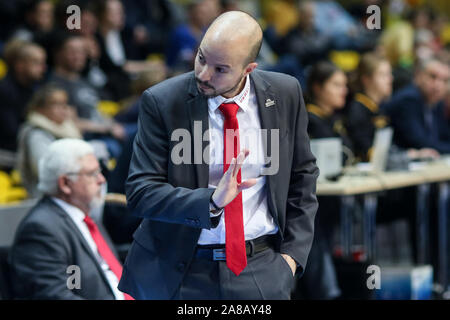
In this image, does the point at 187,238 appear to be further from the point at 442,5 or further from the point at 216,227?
the point at 442,5

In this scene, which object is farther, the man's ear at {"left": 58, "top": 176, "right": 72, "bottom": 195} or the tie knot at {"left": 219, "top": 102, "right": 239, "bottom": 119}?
the man's ear at {"left": 58, "top": 176, "right": 72, "bottom": 195}

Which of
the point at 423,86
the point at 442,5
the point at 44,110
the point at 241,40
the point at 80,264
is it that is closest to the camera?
the point at 241,40

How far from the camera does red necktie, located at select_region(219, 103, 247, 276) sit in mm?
2324

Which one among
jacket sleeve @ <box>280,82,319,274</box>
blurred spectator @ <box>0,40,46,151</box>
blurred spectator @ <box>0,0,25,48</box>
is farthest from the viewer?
blurred spectator @ <box>0,0,25,48</box>

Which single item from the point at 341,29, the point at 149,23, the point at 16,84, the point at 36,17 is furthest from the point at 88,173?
the point at 341,29

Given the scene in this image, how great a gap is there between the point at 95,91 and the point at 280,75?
4.55m

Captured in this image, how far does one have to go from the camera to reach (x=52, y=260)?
131 inches

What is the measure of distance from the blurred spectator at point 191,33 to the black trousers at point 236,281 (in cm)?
553

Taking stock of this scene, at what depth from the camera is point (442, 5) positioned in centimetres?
1295

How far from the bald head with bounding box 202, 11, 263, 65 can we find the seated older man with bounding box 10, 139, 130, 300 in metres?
1.46

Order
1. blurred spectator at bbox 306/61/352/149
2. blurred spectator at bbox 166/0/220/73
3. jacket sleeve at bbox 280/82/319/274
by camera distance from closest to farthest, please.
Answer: jacket sleeve at bbox 280/82/319/274 < blurred spectator at bbox 306/61/352/149 < blurred spectator at bbox 166/0/220/73

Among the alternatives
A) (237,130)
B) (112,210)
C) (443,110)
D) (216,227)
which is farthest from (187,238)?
(443,110)

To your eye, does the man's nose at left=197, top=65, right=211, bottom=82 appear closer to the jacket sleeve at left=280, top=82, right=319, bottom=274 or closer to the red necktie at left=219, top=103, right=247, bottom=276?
the red necktie at left=219, top=103, right=247, bottom=276

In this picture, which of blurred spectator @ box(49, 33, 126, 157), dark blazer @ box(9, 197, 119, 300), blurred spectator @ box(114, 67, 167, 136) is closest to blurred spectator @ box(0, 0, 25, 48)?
blurred spectator @ box(49, 33, 126, 157)
